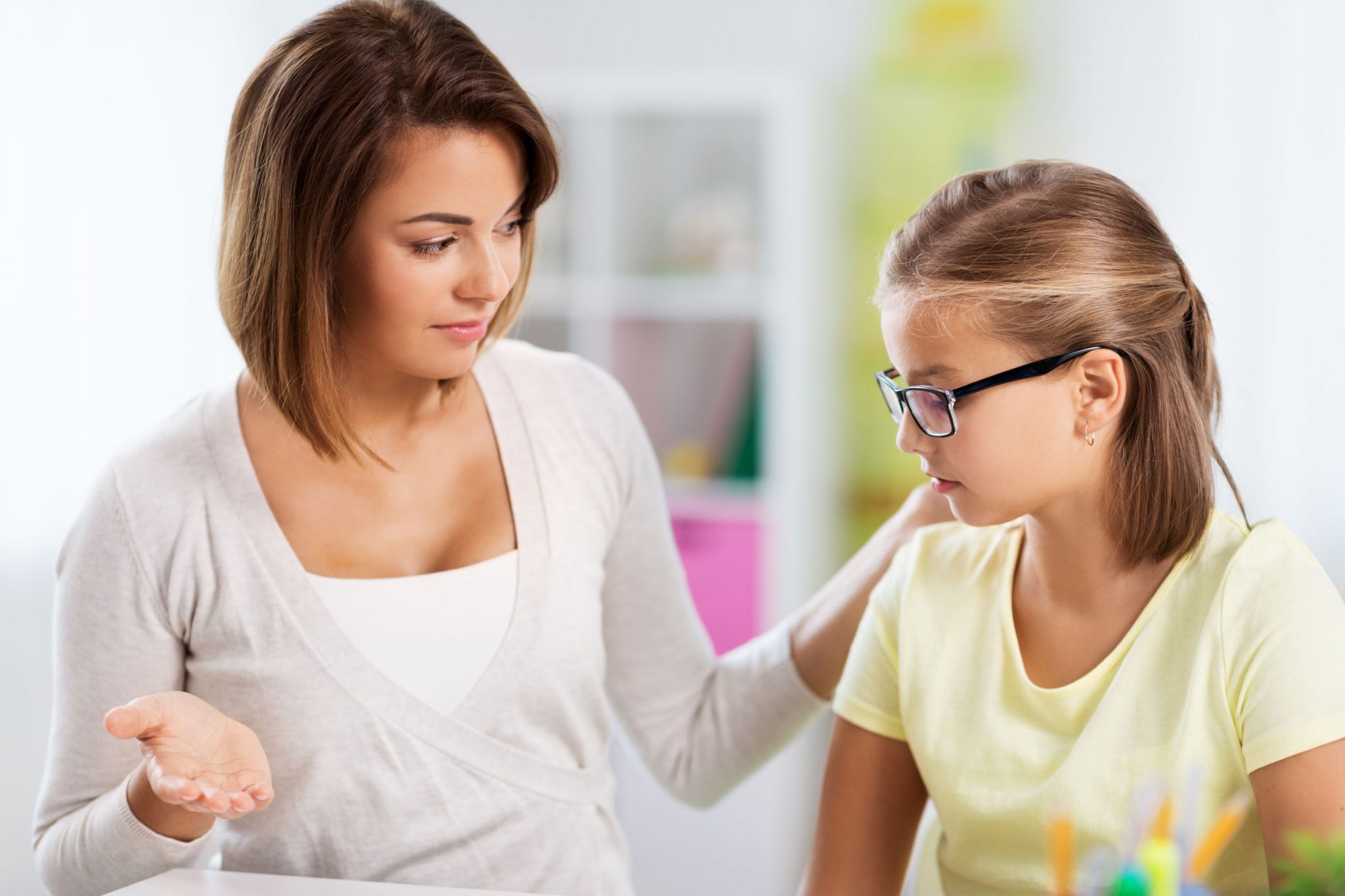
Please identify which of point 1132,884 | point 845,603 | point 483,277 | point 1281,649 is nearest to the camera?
point 1132,884

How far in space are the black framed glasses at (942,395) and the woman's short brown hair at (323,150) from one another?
1.35ft

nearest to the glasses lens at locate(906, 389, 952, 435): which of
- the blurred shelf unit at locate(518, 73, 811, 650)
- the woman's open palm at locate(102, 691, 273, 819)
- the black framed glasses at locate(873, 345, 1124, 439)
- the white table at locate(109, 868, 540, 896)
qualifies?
the black framed glasses at locate(873, 345, 1124, 439)

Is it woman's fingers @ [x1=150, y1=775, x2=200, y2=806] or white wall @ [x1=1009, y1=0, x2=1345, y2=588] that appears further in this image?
white wall @ [x1=1009, y1=0, x2=1345, y2=588]

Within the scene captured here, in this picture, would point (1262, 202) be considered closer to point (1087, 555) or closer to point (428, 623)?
point (1087, 555)

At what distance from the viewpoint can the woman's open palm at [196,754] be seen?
0.94 meters

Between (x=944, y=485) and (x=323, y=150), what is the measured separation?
623mm

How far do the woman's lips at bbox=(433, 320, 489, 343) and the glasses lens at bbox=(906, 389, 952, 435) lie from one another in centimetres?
42

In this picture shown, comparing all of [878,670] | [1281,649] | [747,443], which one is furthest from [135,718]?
[747,443]

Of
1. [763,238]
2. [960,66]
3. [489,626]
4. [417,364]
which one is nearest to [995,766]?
[489,626]

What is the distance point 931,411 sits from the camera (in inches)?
39.9

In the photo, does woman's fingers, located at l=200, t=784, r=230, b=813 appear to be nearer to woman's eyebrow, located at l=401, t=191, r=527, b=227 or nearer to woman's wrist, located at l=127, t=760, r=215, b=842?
woman's wrist, located at l=127, t=760, r=215, b=842

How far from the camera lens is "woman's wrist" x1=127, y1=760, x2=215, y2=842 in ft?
3.39

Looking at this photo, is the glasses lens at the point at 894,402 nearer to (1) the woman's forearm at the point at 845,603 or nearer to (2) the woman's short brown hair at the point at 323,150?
(1) the woman's forearm at the point at 845,603

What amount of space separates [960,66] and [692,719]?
2.03 m
